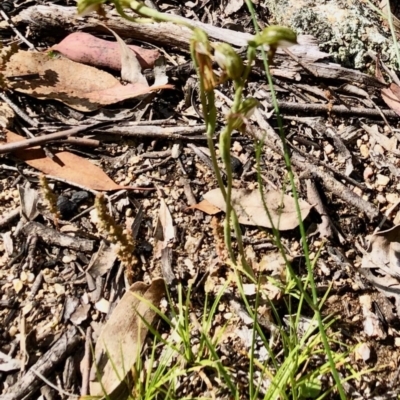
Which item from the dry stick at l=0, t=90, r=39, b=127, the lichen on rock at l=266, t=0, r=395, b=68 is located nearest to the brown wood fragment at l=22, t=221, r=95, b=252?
the dry stick at l=0, t=90, r=39, b=127

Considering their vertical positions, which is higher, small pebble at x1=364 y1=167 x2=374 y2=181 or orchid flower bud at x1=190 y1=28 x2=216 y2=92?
orchid flower bud at x1=190 y1=28 x2=216 y2=92

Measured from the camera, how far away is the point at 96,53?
6.23 ft

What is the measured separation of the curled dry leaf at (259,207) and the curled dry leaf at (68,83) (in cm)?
45

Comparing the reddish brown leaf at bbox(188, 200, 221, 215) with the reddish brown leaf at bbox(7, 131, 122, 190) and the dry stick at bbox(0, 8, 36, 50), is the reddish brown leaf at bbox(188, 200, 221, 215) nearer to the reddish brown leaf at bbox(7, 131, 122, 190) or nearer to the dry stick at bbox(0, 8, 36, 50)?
the reddish brown leaf at bbox(7, 131, 122, 190)

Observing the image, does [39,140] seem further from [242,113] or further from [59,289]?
[242,113]

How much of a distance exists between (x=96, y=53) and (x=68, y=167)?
44 centimetres

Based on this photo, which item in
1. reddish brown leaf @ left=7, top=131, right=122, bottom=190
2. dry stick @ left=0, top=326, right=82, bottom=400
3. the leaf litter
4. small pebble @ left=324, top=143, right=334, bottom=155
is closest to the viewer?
dry stick @ left=0, top=326, right=82, bottom=400

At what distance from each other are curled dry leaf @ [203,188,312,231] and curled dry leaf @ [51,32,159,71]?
1.81 feet

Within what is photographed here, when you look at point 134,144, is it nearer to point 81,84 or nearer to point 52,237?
point 81,84

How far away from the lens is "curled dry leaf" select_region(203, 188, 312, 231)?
1.63m

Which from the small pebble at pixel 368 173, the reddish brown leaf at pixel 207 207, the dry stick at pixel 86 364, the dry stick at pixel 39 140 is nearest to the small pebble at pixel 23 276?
the dry stick at pixel 86 364

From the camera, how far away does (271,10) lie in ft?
6.76

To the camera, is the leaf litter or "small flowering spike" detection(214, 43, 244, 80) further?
the leaf litter

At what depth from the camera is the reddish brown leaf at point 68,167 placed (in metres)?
1.68
